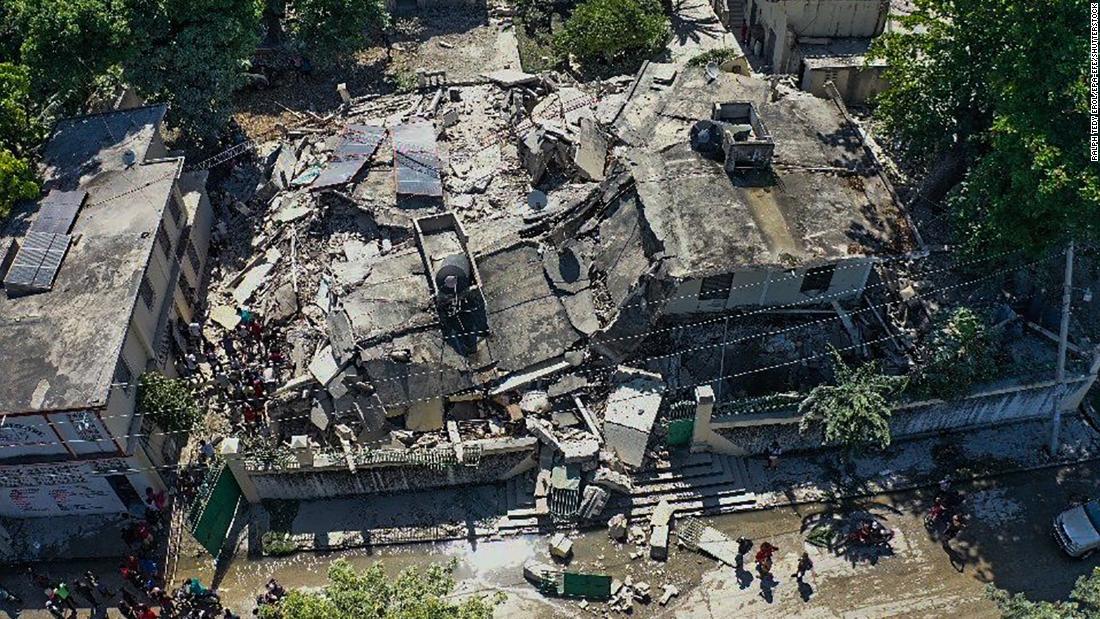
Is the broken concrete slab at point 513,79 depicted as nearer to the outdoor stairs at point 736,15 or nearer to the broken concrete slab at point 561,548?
the outdoor stairs at point 736,15

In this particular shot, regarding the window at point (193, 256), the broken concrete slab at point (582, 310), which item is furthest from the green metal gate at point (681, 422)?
the window at point (193, 256)

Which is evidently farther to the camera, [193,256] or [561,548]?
[193,256]

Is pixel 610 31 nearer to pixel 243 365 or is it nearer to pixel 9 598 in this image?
pixel 243 365

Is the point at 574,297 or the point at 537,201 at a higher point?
the point at 537,201

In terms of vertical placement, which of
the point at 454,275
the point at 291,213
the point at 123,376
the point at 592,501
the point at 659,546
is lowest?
the point at 659,546

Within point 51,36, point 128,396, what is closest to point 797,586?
point 128,396

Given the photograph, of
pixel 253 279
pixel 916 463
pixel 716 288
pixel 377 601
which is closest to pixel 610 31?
pixel 716 288

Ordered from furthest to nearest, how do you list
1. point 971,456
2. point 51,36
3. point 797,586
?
1. point 51,36
2. point 971,456
3. point 797,586

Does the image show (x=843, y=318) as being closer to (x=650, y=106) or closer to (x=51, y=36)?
(x=650, y=106)

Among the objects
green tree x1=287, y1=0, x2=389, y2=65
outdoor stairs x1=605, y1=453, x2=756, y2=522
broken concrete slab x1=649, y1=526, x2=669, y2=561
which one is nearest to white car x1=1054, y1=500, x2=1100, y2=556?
outdoor stairs x1=605, y1=453, x2=756, y2=522
